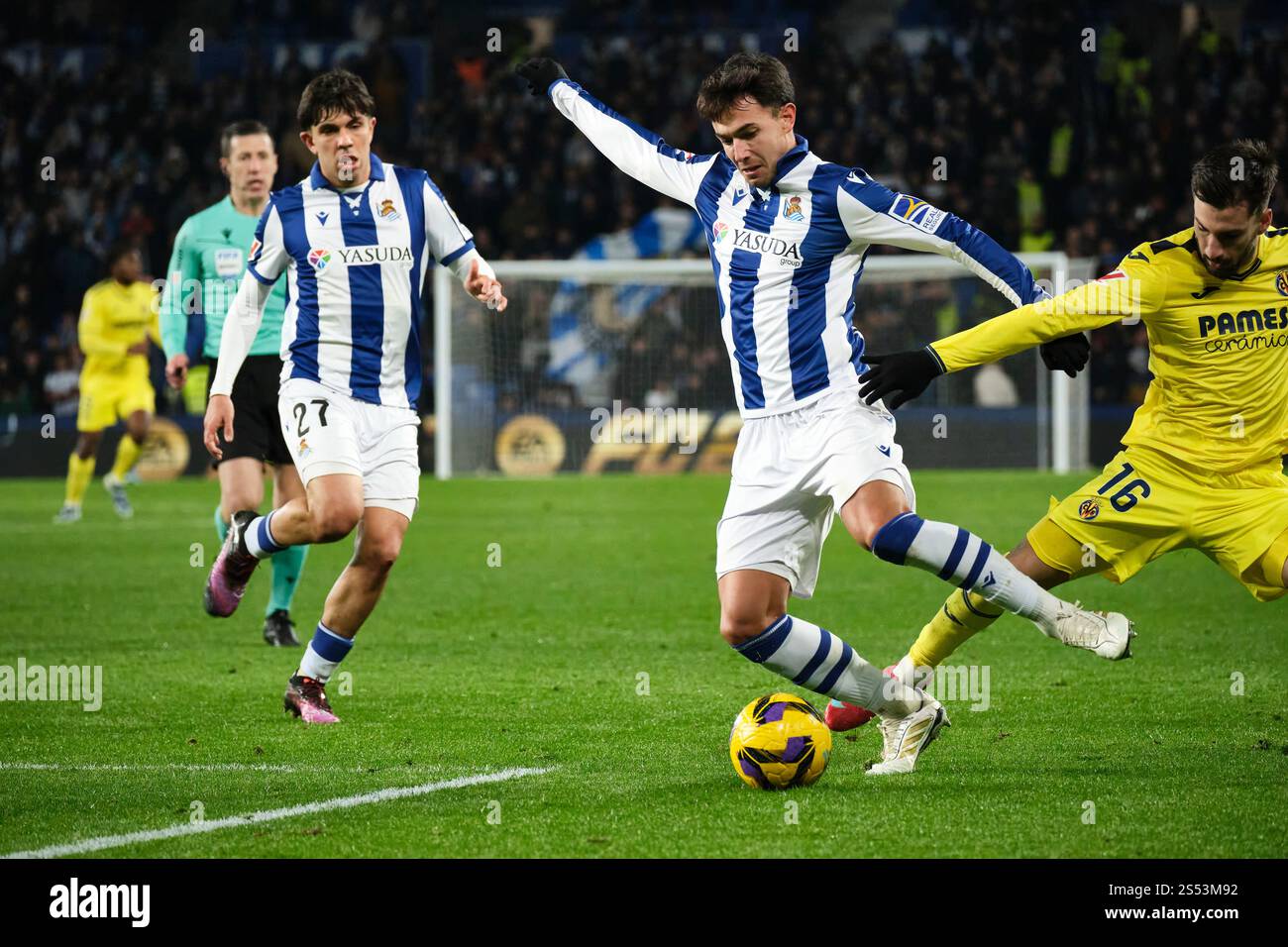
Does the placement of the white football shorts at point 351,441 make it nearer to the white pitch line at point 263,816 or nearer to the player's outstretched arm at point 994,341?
the white pitch line at point 263,816

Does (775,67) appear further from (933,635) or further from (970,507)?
(970,507)

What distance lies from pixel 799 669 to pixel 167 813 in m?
1.92

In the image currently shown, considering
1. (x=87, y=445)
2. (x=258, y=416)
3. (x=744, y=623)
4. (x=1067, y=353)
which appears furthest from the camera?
(x=87, y=445)

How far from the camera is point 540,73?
6621 millimetres

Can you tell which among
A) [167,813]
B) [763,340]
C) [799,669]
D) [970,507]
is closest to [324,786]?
[167,813]

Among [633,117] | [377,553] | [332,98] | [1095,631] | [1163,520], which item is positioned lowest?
[1095,631]

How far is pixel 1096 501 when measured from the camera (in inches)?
229

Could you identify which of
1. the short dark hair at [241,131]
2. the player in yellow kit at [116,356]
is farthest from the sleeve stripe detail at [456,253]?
the player in yellow kit at [116,356]

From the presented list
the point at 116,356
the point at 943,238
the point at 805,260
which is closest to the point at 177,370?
the point at 805,260

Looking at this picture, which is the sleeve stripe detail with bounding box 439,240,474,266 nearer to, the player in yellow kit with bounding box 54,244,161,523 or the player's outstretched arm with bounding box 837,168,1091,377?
the player's outstretched arm with bounding box 837,168,1091,377

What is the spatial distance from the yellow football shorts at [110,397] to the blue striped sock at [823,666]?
12.3 m

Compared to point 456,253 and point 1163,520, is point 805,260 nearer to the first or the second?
point 1163,520

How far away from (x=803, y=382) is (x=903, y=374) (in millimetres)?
472

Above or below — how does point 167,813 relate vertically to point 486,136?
below
